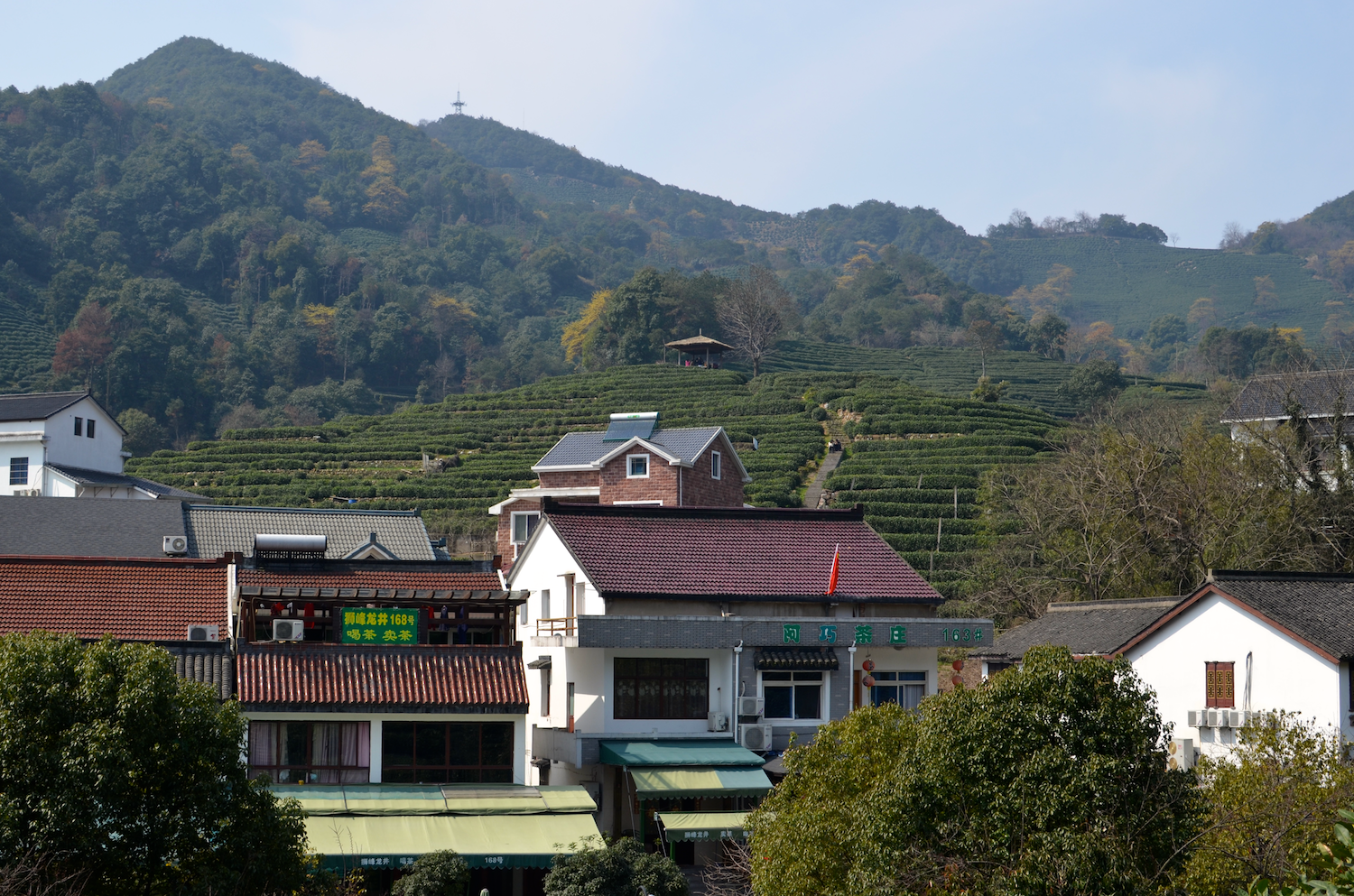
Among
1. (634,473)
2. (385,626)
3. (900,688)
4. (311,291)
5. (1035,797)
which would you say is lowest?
(900,688)

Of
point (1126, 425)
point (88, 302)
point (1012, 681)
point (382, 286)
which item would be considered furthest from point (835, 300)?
point (1012, 681)

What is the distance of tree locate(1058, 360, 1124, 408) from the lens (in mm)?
92188

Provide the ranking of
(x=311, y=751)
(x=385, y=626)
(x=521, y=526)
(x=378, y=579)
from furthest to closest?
(x=521, y=526)
(x=378, y=579)
(x=385, y=626)
(x=311, y=751)

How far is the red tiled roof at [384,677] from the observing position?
25.3 meters

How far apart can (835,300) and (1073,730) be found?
131m

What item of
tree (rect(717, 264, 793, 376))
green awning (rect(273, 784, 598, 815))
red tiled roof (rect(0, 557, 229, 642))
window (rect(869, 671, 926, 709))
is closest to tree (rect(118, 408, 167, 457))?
tree (rect(717, 264, 793, 376))

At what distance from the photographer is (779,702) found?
94.0 ft

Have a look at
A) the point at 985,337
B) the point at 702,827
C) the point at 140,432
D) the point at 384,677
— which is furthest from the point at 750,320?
the point at 702,827

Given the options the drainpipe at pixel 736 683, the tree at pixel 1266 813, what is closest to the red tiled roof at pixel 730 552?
the drainpipe at pixel 736 683

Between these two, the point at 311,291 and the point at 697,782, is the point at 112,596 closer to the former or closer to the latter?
the point at 697,782

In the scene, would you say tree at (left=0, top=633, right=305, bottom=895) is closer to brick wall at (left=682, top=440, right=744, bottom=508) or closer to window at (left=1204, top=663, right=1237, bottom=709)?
window at (left=1204, top=663, right=1237, bottom=709)

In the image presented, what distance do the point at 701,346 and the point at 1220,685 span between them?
6823cm

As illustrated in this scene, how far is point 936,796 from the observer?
13734 millimetres

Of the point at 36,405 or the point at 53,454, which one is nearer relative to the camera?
the point at 53,454
